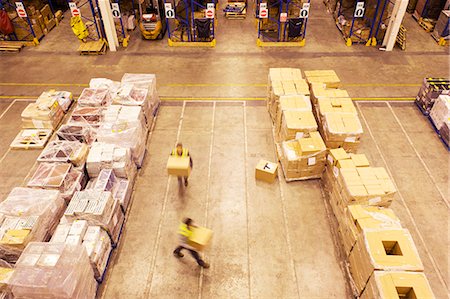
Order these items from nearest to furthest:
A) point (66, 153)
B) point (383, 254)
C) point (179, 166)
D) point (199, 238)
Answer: point (383, 254) → point (199, 238) → point (179, 166) → point (66, 153)

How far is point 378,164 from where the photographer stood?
9.52m

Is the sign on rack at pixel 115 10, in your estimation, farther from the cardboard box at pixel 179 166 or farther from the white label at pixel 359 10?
the white label at pixel 359 10

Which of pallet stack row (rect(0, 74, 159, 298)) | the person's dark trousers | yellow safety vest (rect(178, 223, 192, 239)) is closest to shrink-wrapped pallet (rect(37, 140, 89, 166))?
pallet stack row (rect(0, 74, 159, 298))

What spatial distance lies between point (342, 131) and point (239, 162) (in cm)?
295

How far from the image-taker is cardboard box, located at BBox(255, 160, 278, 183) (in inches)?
345

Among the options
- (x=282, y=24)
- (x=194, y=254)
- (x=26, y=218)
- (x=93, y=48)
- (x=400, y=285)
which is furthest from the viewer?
(x=282, y=24)

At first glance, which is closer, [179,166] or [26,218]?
[26,218]

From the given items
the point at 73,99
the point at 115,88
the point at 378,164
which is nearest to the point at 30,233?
the point at 115,88

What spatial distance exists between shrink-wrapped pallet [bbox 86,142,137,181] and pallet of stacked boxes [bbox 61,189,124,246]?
3.30 ft

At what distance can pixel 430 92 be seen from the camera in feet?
35.4

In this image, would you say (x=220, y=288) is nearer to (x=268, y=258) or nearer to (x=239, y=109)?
(x=268, y=258)

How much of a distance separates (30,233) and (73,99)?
6.87 m

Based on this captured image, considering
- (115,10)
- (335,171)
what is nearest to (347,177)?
(335,171)

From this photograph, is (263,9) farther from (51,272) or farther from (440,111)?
(51,272)
